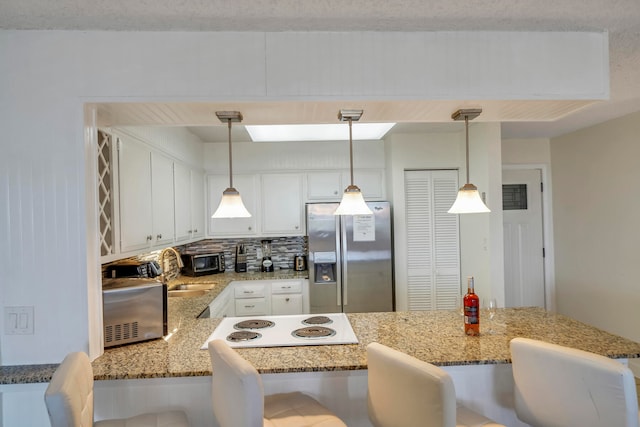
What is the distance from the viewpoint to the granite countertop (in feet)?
4.74

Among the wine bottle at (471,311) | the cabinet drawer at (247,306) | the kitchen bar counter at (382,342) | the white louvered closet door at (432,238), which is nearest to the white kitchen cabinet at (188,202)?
the cabinet drawer at (247,306)

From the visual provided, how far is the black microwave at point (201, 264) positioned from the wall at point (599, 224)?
3.86 m

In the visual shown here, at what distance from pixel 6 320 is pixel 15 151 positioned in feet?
2.40

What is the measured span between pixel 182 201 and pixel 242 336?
1820mm

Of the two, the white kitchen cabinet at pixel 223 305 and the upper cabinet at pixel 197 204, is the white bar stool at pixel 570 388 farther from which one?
the upper cabinet at pixel 197 204

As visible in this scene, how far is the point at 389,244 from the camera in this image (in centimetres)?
363

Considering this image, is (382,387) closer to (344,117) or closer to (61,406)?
(61,406)

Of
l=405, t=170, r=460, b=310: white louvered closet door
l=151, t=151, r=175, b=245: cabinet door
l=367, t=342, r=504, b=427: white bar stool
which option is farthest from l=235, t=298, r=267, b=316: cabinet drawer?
l=367, t=342, r=504, b=427: white bar stool

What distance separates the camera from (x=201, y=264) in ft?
12.6

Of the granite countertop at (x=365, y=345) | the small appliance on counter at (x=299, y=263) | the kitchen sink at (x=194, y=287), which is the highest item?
the small appliance on counter at (x=299, y=263)

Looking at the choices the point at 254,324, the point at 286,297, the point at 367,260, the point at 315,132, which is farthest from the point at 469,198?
the point at 286,297

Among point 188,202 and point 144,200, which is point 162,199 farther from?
point 188,202

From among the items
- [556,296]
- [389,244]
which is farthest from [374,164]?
[556,296]

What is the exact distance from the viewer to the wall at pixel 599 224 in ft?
10.1
